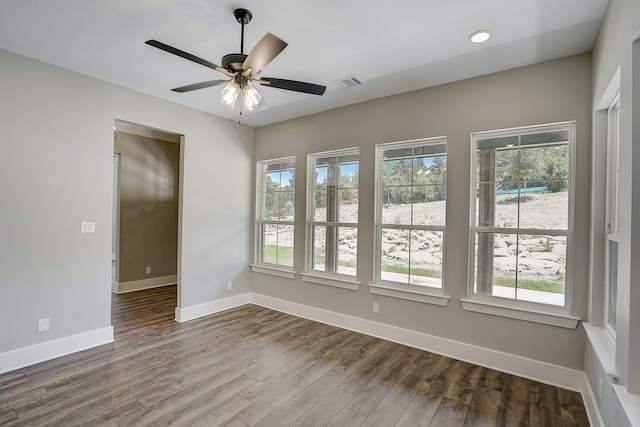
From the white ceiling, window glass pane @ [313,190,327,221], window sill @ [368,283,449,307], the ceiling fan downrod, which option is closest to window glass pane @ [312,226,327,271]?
window glass pane @ [313,190,327,221]

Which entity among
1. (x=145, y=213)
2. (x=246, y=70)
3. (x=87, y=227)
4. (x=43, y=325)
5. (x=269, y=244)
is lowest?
(x=43, y=325)

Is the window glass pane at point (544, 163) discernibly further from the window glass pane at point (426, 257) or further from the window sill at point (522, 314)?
the window sill at point (522, 314)

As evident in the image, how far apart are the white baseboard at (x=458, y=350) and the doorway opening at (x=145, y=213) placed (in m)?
2.54

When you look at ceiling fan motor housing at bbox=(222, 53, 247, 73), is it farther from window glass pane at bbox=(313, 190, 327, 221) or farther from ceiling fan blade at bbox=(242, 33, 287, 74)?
window glass pane at bbox=(313, 190, 327, 221)

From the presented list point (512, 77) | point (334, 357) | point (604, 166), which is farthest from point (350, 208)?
point (604, 166)

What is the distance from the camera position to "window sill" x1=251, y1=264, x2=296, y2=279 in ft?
14.7

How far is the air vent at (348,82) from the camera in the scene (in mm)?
→ 3196

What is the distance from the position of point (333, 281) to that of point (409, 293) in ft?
3.32

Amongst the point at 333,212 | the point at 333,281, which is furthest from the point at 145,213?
the point at 333,281

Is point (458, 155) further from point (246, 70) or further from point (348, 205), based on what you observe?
point (246, 70)

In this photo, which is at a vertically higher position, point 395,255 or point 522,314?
point 395,255

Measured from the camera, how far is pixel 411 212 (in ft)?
11.6

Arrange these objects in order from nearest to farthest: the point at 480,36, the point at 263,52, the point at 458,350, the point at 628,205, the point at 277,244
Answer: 1. the point at 628,205
2. the point at 263,52
3. the point at 480,36
4. the point at 458,350
5. the point at 277,244

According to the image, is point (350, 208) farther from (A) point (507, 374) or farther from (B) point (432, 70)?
(A) point (507, 374)
